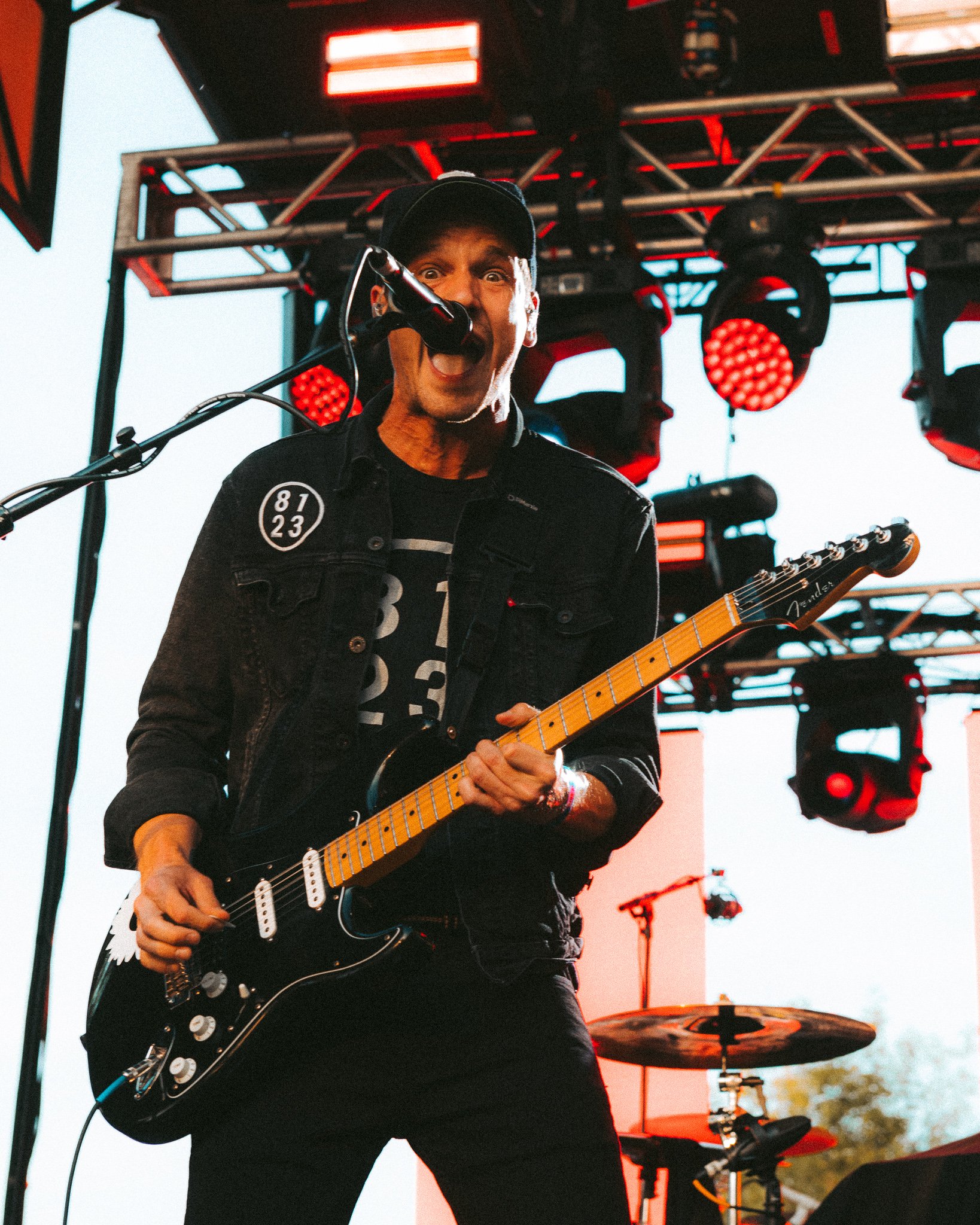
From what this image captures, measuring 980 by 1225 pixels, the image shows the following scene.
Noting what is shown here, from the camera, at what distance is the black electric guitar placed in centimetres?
173

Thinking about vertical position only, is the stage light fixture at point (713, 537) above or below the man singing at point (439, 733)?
above

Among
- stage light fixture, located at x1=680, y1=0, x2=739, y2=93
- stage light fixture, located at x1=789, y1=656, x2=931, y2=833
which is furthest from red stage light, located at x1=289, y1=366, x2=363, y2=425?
stage light fixture, located at x1=789, y1=656, x2=931, y2=833

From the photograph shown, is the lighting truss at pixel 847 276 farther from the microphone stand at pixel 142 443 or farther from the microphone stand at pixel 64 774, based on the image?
the microphone stand at pixel 142 443

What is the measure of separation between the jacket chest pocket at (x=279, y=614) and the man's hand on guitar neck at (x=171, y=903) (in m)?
0.26

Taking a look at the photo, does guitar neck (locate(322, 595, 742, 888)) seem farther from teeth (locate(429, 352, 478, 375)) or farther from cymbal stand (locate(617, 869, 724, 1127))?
cymbal stand (locate(617, 869, 724, 1127))

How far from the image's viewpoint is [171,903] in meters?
1.72

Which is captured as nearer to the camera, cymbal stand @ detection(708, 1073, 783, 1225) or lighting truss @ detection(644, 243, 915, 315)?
cymbal stand @ detection(708, 1073, 783, 1225)

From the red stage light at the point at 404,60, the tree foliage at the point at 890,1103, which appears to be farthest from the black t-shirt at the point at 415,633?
the tree foliage at the point at 890,1103

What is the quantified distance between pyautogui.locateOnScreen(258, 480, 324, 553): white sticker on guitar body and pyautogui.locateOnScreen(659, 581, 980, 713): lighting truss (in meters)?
5.46

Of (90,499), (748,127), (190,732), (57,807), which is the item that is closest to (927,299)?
(748,127)

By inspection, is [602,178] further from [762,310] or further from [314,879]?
[314,879]

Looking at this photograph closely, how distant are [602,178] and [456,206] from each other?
3256 millimetres

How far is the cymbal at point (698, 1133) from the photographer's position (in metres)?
5.51

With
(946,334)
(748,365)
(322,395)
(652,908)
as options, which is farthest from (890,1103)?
(322,395)
